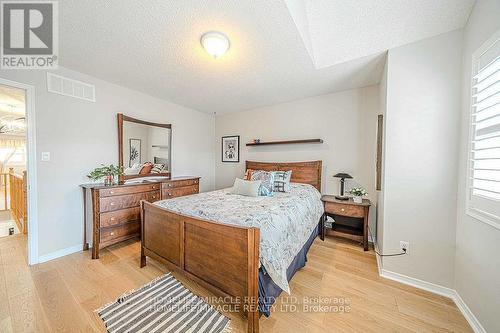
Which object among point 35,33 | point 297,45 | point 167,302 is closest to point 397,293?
point 167,302

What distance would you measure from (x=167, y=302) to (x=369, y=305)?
Result: 1.77m

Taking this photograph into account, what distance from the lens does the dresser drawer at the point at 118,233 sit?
235 centimetres

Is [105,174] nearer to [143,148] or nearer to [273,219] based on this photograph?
[143,148]

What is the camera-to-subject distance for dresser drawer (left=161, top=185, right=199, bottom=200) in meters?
3.08

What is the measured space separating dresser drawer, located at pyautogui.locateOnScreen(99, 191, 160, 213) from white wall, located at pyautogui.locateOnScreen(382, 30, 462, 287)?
10.5ft

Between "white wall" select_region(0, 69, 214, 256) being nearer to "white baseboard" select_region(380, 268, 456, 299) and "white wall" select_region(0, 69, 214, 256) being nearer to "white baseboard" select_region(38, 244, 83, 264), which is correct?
"white baseboard" select_region(38, 244, 83, 264)

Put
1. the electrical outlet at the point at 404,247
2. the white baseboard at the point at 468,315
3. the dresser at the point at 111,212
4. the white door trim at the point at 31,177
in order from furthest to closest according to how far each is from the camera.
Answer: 1. the dresser at the point at 111,212
2. the white door trim at the point at 31,177
3. the electrical outlet at the point at 404,247
4. the white baseboard at the point at 468,315

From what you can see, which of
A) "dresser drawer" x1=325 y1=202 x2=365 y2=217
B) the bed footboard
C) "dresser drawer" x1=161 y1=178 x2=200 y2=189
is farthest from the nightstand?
"dresser drawer" x1=161 y1=178 x2=200 y2=189

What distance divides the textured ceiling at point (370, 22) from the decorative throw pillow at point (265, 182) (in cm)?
180

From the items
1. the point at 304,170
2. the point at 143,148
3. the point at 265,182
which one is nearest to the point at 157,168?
the point at 143,148

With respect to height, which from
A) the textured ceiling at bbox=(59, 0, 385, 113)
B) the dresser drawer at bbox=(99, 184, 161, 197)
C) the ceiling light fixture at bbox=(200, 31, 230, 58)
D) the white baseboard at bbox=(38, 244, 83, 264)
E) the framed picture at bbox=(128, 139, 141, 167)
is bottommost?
the white baseboard at bbox=(38, 244, 83, 264)

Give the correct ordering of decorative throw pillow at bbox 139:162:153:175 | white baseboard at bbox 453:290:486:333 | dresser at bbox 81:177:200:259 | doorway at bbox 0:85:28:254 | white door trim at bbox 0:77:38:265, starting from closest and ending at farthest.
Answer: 1. white baseboard at bbox 453:290:486:333
2. white door trim at bbox 0:77:38:265
3. dresser at bbox 81:177:200:259
4. doorway at bbox 0:85:28:254
5. decorative throw pillow at bbox 139:162:153:175

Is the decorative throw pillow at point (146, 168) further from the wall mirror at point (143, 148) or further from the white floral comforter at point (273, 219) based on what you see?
the white floral comforter at point (273, 219)

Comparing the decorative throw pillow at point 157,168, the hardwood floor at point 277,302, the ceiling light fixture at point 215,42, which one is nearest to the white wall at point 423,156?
the hardwood floor at point 277,302
